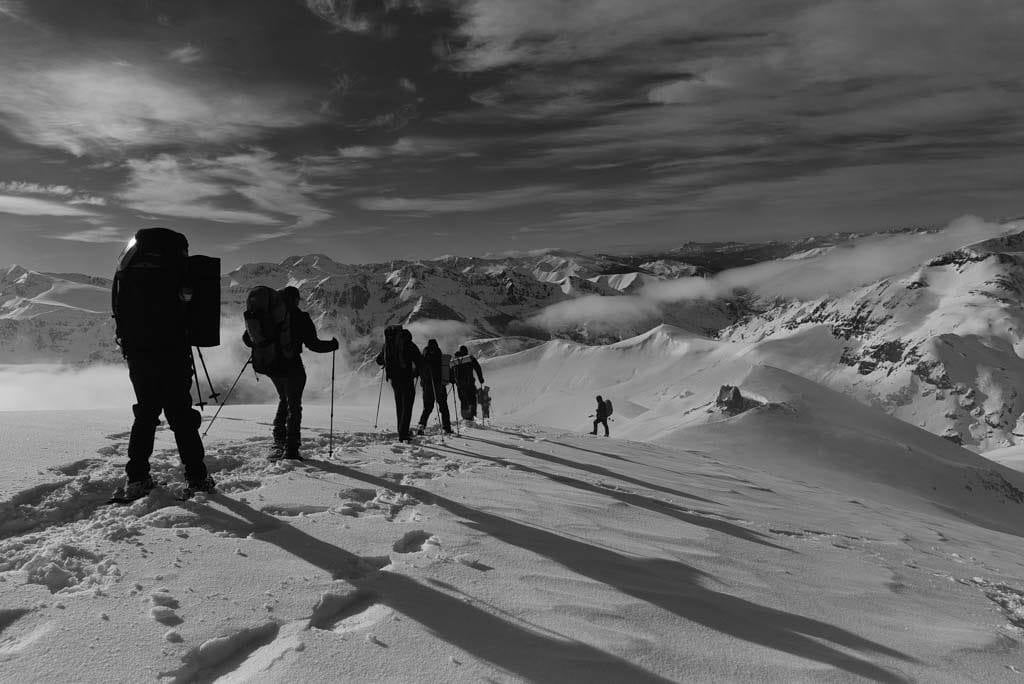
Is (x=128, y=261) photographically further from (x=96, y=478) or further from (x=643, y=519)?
(x=643, y=519)

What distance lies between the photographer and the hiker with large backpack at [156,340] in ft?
19.7

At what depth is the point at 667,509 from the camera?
791 centimetres

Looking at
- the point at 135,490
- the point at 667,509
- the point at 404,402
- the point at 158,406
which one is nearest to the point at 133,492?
the point at 135,490

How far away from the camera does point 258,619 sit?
352 cm

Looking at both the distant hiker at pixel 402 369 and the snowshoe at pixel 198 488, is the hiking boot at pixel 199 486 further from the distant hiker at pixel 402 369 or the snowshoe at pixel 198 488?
the distant hiker at pixel 402 369

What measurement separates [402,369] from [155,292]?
6.31m

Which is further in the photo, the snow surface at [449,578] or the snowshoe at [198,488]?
the snowshoe at [198,488]

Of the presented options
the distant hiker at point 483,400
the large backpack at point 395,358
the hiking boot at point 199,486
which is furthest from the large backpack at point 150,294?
the distant hiker at point 483,400

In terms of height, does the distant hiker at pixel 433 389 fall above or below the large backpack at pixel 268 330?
below

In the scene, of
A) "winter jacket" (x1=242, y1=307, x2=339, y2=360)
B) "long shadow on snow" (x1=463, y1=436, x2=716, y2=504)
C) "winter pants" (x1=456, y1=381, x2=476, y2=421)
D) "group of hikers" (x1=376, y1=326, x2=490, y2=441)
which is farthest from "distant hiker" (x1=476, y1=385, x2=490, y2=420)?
"winter jacket" (x1=242, y1=307, x2=339, y2=360)

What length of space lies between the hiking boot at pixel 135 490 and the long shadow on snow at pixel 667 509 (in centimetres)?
526

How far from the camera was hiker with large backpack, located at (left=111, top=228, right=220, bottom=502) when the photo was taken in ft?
19.7

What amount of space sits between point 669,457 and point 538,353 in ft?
316

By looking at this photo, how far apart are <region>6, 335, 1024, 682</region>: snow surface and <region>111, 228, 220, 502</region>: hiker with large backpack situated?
42 cm
